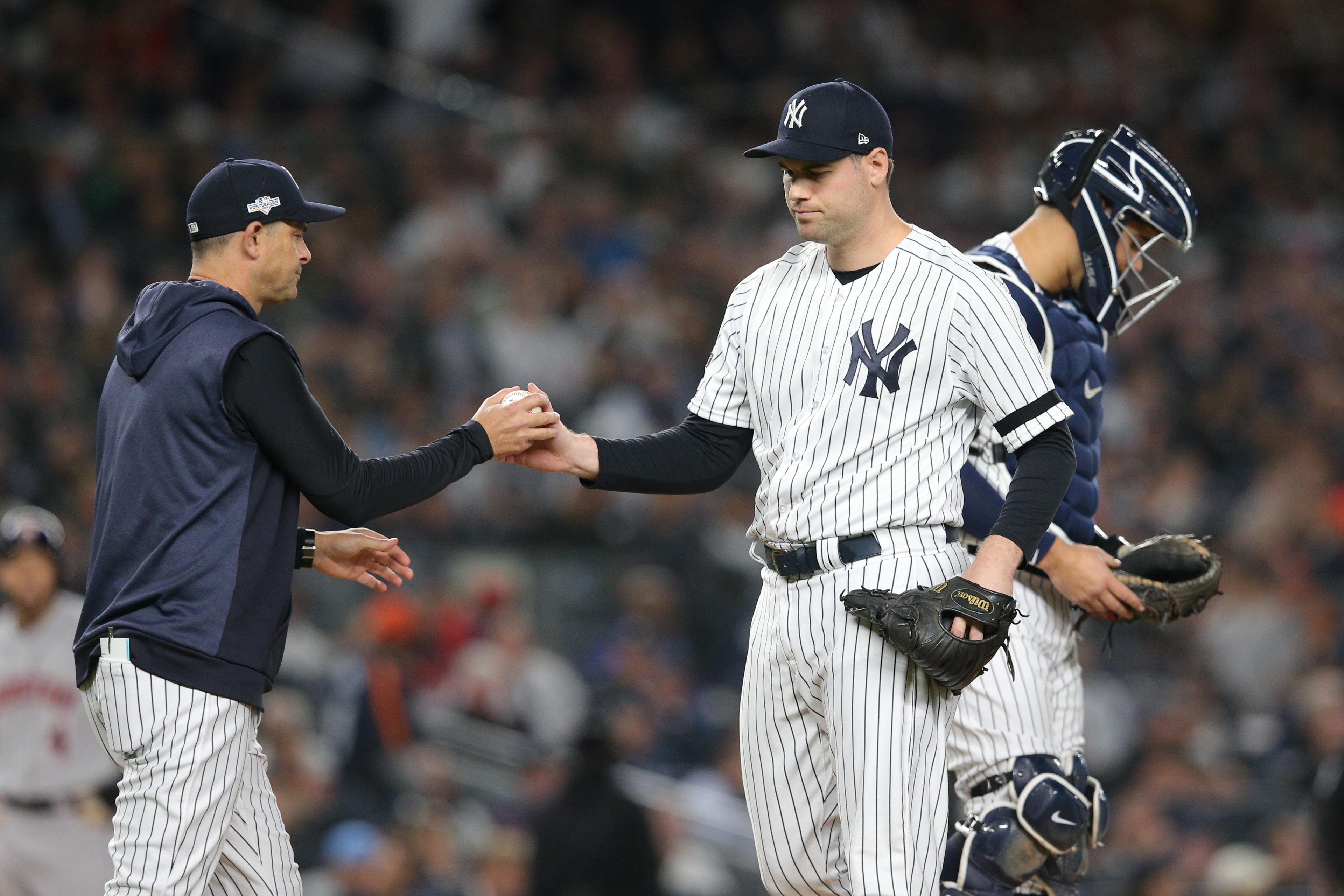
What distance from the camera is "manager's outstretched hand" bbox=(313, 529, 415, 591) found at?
3.81 meters

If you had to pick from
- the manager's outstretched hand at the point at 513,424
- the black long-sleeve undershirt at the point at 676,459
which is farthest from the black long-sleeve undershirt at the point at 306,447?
the black long-sleeve undershirt at the point at 676,459

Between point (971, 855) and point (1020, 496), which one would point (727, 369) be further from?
point (971, 855)

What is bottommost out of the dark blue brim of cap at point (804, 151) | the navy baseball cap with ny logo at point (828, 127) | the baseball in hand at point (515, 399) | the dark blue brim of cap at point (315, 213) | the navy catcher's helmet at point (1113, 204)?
the baseball in hand at point (515, 399)

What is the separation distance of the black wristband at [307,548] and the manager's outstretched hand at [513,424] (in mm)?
500

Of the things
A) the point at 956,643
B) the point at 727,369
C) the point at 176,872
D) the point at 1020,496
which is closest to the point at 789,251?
the point at 727,369

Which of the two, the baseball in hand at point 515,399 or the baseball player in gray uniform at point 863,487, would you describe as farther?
the baseball in hand at point 515,399

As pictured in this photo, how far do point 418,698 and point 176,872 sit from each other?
4.60 meters

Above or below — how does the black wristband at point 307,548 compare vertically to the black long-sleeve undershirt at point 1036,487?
below

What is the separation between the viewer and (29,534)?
559cm

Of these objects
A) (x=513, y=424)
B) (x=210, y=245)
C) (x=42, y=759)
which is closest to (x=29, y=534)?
(x=42, y=759)

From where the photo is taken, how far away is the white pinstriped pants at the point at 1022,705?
3.91 m

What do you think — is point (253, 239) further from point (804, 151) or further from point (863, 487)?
point (863, 487)

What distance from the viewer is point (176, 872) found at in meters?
3.23

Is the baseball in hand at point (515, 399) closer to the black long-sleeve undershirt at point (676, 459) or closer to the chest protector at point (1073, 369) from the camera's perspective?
the black long-sleeve undershirt at point (676, 459)
